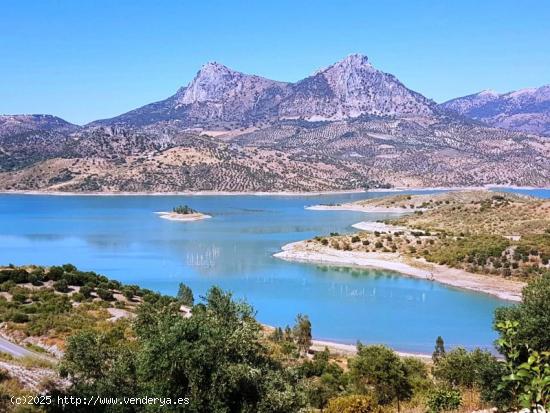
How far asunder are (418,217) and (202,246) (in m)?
39.7

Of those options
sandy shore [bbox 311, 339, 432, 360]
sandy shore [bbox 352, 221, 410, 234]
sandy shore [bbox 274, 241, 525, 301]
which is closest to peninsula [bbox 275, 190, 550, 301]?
sandy shore [bbox 274, 241, 525, 301]

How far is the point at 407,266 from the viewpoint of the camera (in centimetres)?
6750

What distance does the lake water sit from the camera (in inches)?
1790

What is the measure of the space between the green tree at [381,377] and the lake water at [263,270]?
17305 mm

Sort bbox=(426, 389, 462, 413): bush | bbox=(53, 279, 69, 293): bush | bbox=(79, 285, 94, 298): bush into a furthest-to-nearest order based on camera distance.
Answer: bbox=(53, 279, 69, 293): bush → bbox=(79, 285, 94, 298): bush → bbox=(426, 389, 462, 413): bush

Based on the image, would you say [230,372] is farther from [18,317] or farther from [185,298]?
[185,298]

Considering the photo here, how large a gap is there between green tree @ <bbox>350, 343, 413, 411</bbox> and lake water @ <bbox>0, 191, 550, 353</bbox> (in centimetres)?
1731

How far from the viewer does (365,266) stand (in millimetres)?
69688

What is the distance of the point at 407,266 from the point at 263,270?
16.6 metres

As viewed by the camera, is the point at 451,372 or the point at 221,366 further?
the point at 451,372

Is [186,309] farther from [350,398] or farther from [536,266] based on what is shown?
[536,266]

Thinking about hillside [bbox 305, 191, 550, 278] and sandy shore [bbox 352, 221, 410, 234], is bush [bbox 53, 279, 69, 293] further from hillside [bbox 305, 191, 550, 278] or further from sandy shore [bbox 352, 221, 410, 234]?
sandy shore [bbox 352, 221, 410, 234]

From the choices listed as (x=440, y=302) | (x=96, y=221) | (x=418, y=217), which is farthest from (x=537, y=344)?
(x=96, y=221)

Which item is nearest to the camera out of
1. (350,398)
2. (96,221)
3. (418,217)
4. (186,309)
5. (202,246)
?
(350,398)
